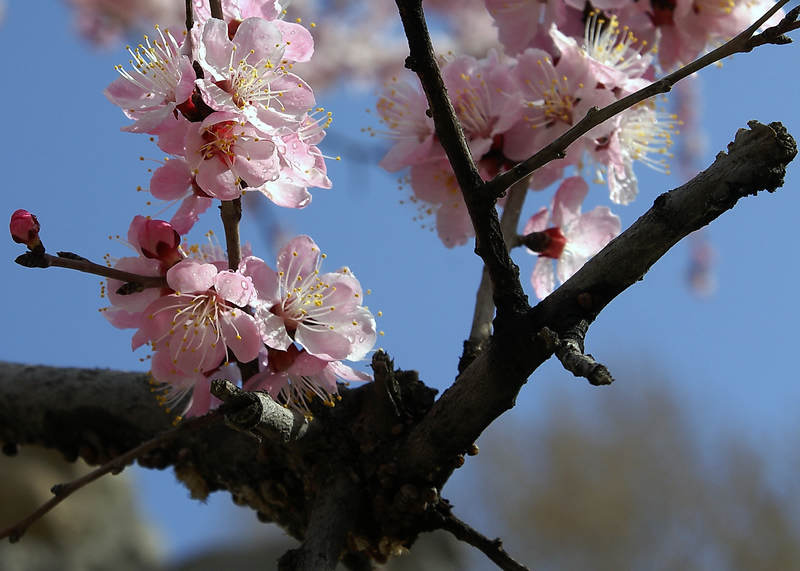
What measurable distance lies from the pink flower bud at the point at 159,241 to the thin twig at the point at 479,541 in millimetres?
522

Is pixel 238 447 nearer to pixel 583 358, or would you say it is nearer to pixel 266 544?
pixel 583 358

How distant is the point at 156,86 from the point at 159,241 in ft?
0.61

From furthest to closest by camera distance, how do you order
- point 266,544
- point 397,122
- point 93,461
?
point 266,544
point 93,461
point 397,122

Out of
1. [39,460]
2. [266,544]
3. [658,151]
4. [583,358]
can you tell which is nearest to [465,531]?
[583,358]

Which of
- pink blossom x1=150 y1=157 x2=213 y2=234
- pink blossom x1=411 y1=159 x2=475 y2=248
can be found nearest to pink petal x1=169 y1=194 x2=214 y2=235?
pink blossom x1=150 y1=157 x2=213 y2=234

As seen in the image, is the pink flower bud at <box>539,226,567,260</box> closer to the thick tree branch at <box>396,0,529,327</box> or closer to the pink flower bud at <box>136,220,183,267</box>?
the thick tree branch at <box>396,0,529,327</box>

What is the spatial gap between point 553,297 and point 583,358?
20cm

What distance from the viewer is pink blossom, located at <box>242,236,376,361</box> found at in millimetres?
1078

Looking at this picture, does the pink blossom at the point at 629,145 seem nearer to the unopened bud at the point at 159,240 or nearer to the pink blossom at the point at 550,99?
the pink blossom at the point at 550,99

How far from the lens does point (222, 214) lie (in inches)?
40.7

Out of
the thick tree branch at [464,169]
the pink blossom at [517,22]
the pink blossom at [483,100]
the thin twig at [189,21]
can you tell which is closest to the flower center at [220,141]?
the thin twig at [189,21]

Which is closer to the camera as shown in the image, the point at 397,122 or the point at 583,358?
the point at 583,358

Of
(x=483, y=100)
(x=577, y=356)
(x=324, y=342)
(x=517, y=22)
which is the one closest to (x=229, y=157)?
(x=324, y=342)

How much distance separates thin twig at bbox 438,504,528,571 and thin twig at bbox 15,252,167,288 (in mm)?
515
